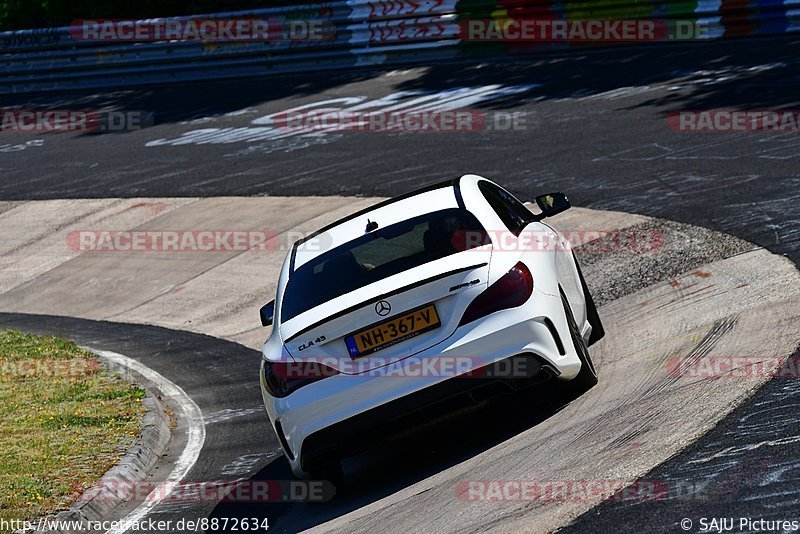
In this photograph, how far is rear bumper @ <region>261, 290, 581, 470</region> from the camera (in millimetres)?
6898

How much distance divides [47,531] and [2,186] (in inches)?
571

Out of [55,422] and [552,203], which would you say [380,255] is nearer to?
[552,203]

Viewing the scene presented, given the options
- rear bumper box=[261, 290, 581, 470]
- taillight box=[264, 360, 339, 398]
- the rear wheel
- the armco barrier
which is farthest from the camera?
the armco barrier

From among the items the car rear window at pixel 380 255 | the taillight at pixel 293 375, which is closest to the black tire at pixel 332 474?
the taillight at pixel 293 375

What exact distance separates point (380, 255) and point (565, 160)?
799 cm

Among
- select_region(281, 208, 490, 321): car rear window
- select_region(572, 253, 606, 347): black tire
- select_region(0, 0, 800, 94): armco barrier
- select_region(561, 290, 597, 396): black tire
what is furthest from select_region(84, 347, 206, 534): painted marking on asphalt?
select_region(0, 0, 800, 94): armco barrier

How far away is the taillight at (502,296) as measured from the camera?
6.98m

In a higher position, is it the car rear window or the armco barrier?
the car rear window

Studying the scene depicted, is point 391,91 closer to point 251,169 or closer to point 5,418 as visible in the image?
point 251,169

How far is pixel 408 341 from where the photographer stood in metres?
6.98

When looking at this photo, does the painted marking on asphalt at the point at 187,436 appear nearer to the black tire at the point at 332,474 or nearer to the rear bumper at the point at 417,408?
the black tire at the point at 332,474

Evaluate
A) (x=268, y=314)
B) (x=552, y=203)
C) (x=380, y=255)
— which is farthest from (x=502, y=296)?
(x=552, y=203)

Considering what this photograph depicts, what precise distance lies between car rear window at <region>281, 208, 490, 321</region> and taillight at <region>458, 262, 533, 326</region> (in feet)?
1.31

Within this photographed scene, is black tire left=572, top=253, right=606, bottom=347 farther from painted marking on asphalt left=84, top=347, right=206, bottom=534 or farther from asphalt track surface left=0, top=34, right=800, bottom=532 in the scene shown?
painted marking on asphalt left=84, top=347, right=206, bottom=534
